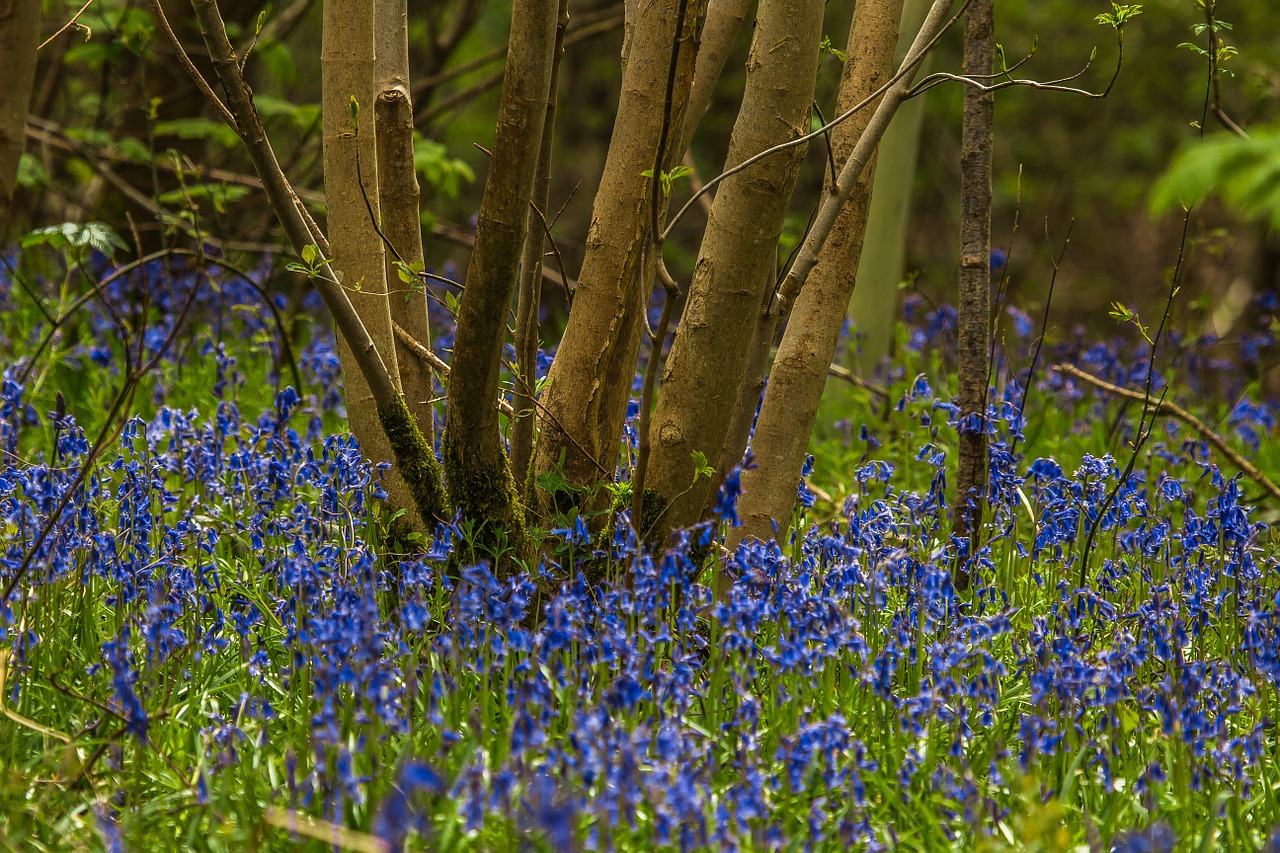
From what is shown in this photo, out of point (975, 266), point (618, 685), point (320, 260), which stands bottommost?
point (618, 685)

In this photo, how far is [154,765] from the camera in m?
2.27

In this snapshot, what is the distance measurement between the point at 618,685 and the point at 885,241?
3.87 meters

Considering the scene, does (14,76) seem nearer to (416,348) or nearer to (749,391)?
(416,348)

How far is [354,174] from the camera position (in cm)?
311

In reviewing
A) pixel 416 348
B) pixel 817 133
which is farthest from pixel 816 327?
pixel 416 348

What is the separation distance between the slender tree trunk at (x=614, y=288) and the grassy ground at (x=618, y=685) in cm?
29

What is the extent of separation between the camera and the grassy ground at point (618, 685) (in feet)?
6.53

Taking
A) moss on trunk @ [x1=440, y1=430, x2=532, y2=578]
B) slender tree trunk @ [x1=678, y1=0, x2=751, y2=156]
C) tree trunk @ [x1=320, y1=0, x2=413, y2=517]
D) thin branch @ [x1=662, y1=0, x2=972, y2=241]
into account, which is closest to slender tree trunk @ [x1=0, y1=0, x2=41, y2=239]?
tree trunk @ [x1=320, y1=0, x2=413, y2=517]

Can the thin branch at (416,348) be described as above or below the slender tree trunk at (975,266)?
below

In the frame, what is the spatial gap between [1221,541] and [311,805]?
2377 millimetres

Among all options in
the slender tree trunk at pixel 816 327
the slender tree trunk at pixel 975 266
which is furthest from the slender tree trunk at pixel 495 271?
the slender tree trunk at pixel 975 266

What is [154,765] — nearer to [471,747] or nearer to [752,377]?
[471,747]

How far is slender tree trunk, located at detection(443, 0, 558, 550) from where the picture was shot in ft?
8.34

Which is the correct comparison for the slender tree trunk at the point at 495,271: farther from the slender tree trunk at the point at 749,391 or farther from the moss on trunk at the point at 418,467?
the slender tree trunk at the point at 749,391
